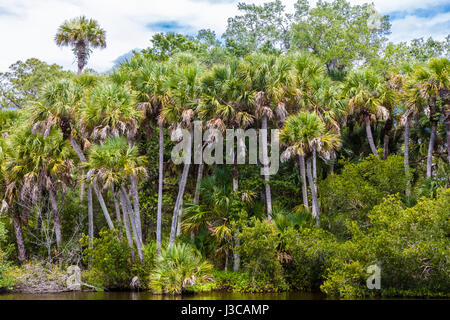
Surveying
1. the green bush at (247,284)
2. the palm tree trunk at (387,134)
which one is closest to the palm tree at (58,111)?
the green bush at (247,284)

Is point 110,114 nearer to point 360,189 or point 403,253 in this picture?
point 360,189

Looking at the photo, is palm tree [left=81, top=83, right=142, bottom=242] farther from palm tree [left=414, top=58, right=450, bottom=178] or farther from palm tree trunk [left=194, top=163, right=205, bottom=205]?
palm tree [left=414, top=58, right=450, bottom=178]

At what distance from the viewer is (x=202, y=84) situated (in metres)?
24.8

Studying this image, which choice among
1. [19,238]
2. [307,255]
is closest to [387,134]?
[307,255]

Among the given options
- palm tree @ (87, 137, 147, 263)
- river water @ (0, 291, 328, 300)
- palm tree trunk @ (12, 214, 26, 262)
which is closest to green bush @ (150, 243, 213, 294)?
river water @ (0, 291, 328, 300)

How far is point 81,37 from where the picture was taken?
109 ft

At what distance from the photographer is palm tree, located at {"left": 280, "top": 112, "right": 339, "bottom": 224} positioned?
918 inches

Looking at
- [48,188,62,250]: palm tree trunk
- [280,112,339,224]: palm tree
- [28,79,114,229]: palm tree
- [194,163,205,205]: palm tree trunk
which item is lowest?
[48,188,62,250]: palm tree trunk

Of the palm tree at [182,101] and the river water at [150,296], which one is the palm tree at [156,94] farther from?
the river water at [150,296]

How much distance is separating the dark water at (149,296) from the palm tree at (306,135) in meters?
5.15

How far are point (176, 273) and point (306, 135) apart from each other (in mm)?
9107

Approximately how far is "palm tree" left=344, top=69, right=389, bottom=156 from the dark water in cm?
1083
